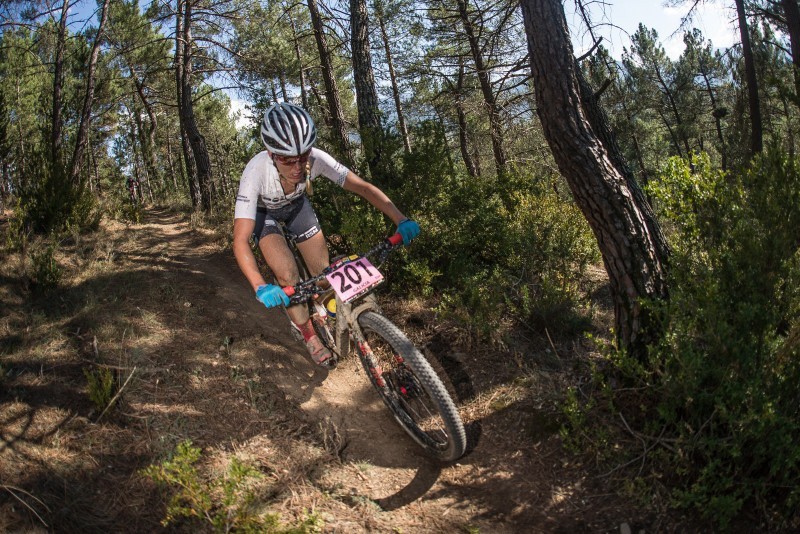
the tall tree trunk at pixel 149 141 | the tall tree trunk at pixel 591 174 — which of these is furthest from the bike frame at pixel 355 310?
the tall tree trunk at pixel 149 141

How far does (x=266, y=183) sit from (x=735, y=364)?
327cm

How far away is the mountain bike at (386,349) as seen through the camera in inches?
124

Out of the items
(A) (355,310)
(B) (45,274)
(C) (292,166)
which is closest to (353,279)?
(A) (355,310)

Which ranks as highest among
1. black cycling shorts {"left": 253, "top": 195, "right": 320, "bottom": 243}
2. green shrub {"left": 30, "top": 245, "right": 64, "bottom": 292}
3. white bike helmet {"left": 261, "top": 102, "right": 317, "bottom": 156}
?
white bike helmet {"left": 261, "top": 102, "right": 317, "bottom": 156}

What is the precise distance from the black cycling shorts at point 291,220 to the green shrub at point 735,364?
2529 mm

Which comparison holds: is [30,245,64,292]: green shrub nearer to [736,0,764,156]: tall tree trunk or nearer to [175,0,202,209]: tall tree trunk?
[175,0,202,209]: tall tree trunk

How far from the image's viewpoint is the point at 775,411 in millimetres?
2592

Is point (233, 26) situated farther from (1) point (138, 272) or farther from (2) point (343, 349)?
(2) point (343, 349)

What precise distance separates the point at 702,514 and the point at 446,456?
1.46 meters

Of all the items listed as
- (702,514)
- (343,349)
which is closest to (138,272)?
(343,349)

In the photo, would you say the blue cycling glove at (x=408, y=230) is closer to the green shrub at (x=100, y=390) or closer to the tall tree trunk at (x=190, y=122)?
the green shrub at (x=100, y=390)

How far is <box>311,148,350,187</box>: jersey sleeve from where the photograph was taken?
12.9ft

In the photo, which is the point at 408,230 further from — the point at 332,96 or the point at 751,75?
the point at 751,75

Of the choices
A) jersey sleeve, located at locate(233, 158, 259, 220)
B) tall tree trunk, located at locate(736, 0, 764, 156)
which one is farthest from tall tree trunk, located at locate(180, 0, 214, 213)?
tall tree trunk, located at locate(736, 0, 764, 156)
